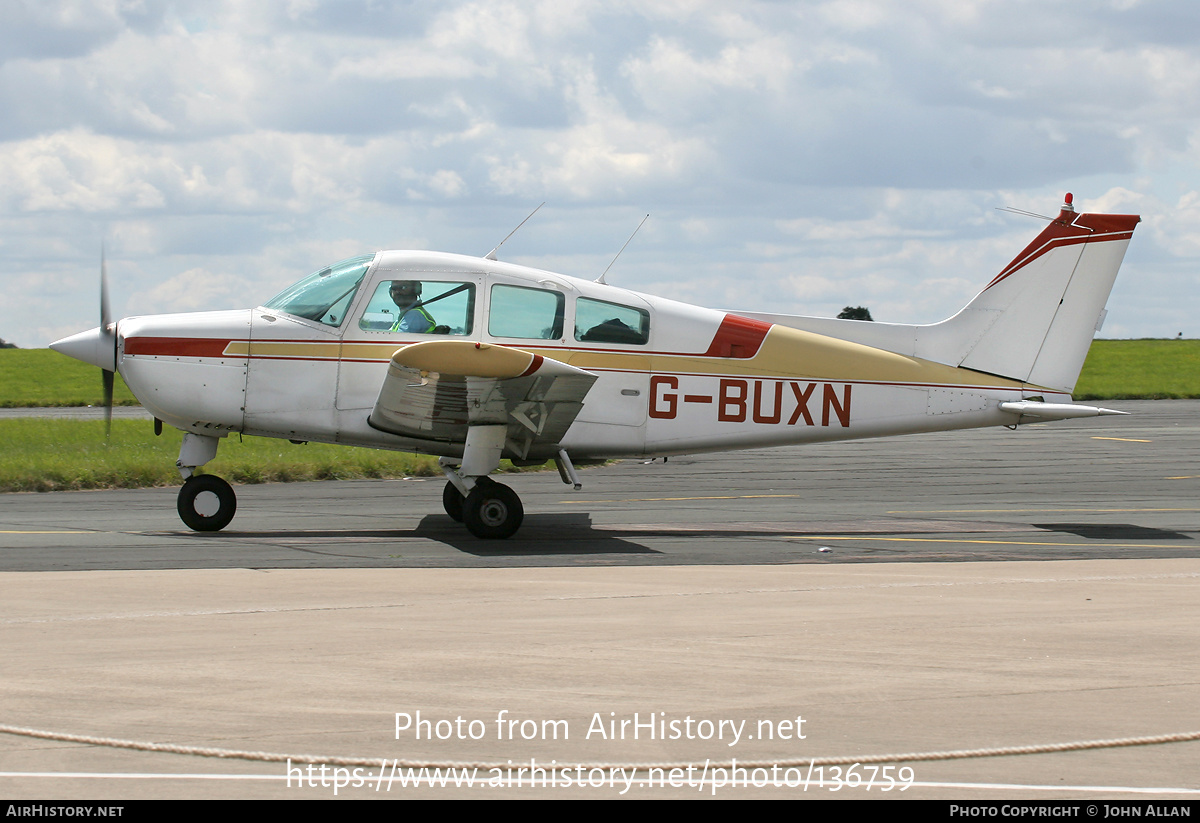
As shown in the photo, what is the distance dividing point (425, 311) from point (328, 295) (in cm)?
92

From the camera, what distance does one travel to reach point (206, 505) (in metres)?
10.5

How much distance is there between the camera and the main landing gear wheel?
34.4 ft

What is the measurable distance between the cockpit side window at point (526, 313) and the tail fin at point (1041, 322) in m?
2.15

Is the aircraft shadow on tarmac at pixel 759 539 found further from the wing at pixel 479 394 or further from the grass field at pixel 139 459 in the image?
the grass field at pixel 139 459

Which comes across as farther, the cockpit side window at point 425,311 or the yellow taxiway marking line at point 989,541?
the cockpit side window at point 425,311

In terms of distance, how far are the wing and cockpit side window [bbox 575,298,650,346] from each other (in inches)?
35.9

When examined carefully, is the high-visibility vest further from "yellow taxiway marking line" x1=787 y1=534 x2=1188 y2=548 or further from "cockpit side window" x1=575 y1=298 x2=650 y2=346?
"yellow taxiway marking line" x1=787 y1=534 x2=1188 y2=548

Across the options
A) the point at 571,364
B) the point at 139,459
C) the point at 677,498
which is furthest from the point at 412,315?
the point at 139,459

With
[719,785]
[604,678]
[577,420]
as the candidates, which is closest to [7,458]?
[577,420]

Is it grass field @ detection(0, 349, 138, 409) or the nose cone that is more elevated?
the nose cone

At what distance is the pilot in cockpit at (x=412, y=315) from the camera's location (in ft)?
34.5

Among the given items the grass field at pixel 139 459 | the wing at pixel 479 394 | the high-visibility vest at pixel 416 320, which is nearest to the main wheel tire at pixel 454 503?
the wing at pixel 479 394

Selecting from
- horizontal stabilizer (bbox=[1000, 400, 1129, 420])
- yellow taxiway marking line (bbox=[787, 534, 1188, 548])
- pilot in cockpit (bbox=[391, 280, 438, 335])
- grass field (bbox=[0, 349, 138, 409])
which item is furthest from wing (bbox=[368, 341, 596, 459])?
grass field (bbox=[0, 349, 138, 409])

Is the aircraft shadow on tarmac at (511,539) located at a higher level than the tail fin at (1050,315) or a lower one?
lower
